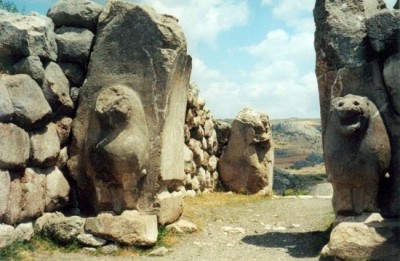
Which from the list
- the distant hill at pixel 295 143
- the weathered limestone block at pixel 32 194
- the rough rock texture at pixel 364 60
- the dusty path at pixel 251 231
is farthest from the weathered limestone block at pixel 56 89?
the distant hill at pixel 295 143

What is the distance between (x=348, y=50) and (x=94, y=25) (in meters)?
3.02

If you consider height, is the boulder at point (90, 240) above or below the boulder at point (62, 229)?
below

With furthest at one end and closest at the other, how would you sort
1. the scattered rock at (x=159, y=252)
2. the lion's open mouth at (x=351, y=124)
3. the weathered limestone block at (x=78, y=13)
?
1. the weathered limestone block at (x=78, y=13)
2. the scattered rock at (x=159, y=252)
3. the lion's open mouth at (x=351, y=124)

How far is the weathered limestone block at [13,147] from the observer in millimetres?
A: 4727

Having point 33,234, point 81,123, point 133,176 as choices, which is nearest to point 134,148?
point 133,176

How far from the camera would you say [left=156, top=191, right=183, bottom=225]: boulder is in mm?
5656

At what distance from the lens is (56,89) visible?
5.74m

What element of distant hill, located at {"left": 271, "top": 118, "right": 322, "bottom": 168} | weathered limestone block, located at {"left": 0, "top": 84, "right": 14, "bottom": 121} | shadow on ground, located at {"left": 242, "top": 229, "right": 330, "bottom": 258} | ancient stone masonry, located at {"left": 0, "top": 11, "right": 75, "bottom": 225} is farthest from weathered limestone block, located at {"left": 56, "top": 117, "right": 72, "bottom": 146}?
distant hill, located at {"left": 271, "top": 118, "right": 322, "bottom": 168}

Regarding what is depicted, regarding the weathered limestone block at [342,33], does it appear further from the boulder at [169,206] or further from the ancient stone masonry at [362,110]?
the boulder at [169,206]

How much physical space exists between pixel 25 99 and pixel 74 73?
109 cm

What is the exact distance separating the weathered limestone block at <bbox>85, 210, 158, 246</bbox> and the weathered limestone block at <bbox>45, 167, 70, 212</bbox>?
1.66 ft

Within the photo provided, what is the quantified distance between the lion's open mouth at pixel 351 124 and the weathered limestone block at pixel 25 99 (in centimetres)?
307

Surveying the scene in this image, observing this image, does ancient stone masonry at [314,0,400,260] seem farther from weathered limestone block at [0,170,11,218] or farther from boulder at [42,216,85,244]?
weathered limestone block at [0,170,11,218]

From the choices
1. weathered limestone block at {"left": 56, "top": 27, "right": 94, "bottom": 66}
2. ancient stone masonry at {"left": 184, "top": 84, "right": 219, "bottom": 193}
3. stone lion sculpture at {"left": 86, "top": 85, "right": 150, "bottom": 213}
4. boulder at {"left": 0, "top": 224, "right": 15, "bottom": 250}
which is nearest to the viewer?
boulder at {"left": 0, "top": 224, "right": 15, "bottom": 250}
